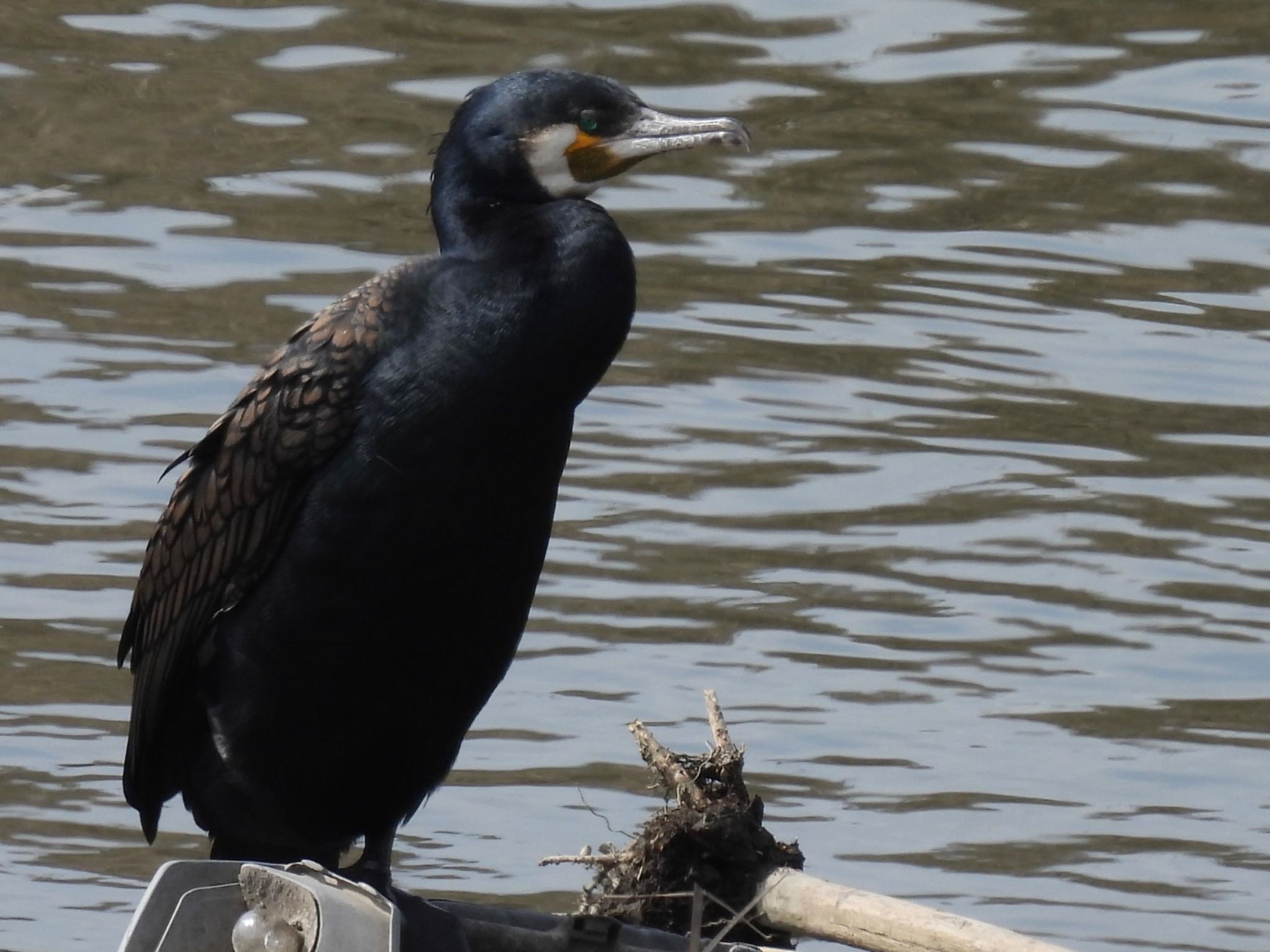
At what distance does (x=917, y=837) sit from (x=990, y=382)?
2.84m

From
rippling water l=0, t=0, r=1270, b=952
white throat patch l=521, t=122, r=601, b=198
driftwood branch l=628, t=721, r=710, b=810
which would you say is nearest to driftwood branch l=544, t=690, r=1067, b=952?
driftwood branch l=628, t=721, r=710, b=810

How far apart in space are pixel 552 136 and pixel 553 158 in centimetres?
3

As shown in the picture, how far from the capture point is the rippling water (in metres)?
6.43

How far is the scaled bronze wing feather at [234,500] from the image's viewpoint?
475 centimetres

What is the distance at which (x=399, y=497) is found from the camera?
466cm

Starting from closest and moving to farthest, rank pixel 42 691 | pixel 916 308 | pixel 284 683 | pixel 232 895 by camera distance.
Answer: pixel 232 895 → pixel 284 683 → pixel 42 691 → pixel 916 308

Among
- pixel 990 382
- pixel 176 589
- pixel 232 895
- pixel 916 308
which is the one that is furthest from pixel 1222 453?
pixel 232 895

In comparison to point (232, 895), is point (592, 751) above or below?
below

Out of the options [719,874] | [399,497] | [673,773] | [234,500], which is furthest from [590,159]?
[719,874]

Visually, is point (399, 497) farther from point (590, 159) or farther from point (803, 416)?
point (803, 416)

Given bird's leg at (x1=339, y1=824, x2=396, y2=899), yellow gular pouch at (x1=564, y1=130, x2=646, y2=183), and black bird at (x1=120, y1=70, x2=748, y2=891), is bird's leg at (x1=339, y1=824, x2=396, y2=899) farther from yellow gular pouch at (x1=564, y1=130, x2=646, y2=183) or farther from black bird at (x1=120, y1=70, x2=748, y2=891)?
yellow gular pouch at (x1=564, y1=130, x2=646, y2=183)

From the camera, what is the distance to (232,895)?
4.12m

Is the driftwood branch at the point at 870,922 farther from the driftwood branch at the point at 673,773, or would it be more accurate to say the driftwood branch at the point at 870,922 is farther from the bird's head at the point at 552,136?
the bird's head at the point at 552,136

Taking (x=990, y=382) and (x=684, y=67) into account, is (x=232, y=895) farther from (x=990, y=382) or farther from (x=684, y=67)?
(x=684, y=67)
